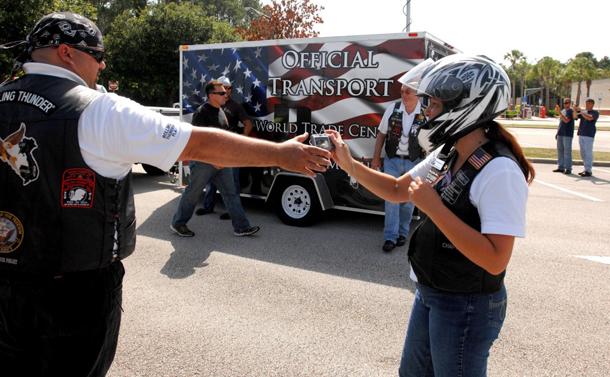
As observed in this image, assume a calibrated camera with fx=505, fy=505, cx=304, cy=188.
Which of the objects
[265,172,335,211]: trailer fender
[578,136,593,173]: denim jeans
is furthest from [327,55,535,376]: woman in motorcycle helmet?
[578,136,593,173]: denim jeans

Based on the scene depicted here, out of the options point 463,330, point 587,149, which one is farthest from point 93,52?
point 587,149

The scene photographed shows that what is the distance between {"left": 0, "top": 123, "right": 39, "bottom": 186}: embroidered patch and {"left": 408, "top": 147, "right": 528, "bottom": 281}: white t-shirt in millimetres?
1633

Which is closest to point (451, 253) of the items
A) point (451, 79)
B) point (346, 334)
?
point (451, 79)

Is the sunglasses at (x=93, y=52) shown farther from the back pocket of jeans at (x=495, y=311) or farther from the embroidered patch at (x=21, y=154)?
the back pocket of jeans at (x=495, y=311)

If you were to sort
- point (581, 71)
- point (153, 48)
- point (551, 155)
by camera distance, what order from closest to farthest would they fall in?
point (551, 155), point (153, 48), point (581, 71)

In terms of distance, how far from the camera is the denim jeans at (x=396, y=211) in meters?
6.05

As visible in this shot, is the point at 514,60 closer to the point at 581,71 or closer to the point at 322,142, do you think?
the point at 581,71

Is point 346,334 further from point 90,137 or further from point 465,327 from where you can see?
point 90,137

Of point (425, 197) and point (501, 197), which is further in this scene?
point (425, 197)

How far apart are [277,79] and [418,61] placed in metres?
2.06

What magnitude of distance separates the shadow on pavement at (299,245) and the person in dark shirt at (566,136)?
7699 mm

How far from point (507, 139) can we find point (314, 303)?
2.82 meters

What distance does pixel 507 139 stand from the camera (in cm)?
202

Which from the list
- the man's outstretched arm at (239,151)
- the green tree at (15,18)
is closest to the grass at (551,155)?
the green tree at (15,18)
